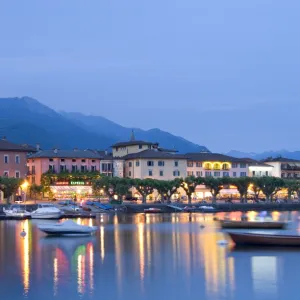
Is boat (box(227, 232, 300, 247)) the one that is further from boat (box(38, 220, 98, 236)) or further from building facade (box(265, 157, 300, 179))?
building facade (box(265, 157, 300, 179))

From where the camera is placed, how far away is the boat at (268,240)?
4525 centimetres

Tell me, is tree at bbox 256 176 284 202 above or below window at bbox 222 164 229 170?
below

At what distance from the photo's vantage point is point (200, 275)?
35.1 m

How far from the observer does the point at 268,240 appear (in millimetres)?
45531

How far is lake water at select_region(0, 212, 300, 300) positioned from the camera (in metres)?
30.7

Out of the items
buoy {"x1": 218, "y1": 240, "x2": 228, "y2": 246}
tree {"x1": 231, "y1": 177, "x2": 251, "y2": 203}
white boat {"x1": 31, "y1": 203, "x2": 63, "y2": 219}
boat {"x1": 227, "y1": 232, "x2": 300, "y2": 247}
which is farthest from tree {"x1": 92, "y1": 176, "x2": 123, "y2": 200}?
boat {"x1": 227, "y1": 232, "x2": 300, "y2": 247}

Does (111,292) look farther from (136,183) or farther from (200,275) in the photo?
(136,183)

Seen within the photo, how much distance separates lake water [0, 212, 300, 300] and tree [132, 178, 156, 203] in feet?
142

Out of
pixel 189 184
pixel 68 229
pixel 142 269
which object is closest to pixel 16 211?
pixel 68 229

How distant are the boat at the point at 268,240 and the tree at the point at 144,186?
176 feet

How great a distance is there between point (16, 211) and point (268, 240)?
4256 centimetres

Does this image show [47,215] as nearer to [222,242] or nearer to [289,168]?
[222,242]

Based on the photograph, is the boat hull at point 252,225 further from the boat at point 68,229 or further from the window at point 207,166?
the window at point 207,166

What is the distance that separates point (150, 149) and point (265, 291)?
288 feet
